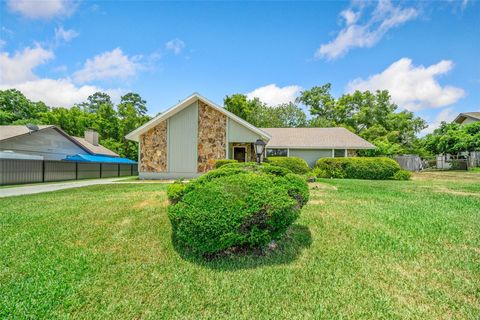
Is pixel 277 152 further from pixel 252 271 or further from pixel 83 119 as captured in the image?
pixel 83 119

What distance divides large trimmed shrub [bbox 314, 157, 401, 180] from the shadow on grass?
13199 millimetres

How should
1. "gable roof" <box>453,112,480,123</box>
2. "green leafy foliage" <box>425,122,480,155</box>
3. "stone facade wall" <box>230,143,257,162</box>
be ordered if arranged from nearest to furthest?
"stone facade wall" <box>230,143,257,162</box> → "green leafy foliage" <box>425,122,480,155</box> → "gable roof" <box>453,112,480,123</box>

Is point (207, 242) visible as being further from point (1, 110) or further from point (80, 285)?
point (1, 110)

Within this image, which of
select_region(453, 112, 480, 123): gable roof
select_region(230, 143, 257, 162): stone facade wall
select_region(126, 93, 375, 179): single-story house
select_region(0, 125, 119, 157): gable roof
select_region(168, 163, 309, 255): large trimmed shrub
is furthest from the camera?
select_region(453, 112, 480, 123): gable roof

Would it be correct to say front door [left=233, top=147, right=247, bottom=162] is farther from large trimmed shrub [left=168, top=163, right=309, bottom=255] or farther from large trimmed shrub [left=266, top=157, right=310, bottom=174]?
large trimmed shrub [left=168, top=163, right=309, bottom=255]

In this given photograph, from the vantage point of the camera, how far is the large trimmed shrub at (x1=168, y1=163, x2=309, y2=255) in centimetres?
337

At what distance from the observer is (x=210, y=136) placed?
15234mm

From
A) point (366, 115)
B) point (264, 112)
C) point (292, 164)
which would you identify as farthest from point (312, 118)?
point (292, 164)

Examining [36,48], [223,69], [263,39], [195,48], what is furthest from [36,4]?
[263,39]

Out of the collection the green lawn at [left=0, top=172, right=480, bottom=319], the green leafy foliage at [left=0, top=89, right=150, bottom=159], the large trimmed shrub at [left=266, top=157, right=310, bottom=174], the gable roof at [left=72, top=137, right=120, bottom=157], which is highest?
the green leafy foliage at [left=0, top=89, right=150, bottom=159]

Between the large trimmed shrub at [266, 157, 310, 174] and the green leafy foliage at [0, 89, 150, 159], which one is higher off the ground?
the green leafy foliage at [0, 89, 150, 159]

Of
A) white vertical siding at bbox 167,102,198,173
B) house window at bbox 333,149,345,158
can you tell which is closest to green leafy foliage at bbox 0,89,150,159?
white vertical siding at bbox 167,102,198,173

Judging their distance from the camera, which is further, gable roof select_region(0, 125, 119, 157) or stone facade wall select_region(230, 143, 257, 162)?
stone facade wall select_region(230, 143, 257, 162)

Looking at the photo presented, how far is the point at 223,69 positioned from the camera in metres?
13.7
